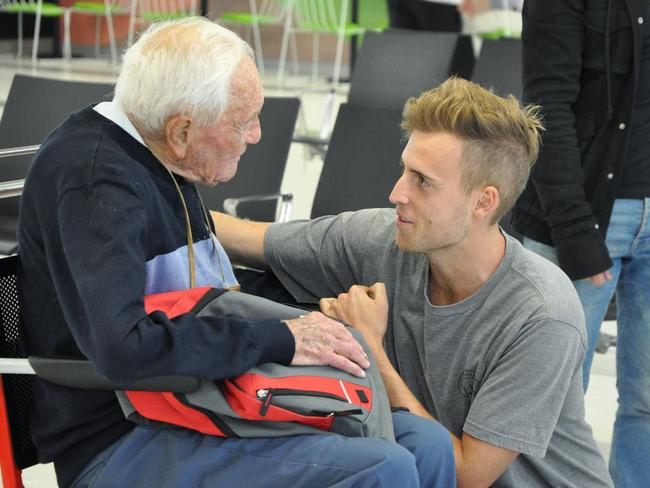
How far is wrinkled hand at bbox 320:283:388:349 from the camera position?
1.73m

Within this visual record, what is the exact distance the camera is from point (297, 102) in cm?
343

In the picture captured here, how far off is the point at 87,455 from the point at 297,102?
2.02 metres

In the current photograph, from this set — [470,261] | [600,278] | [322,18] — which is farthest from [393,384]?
[322,18]

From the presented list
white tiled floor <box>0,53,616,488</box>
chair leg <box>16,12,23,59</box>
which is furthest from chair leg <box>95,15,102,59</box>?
chair leg <box>16,12,23,59</box>

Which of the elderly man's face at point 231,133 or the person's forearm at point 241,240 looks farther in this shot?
the person's forearm at point 241,240

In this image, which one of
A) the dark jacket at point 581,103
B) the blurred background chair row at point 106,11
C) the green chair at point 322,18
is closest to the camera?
the dark jacket at point 581,103

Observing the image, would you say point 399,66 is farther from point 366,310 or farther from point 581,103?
point 366,310

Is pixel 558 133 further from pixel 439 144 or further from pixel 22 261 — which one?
pixel 22 261

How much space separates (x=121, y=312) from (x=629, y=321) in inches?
49.8

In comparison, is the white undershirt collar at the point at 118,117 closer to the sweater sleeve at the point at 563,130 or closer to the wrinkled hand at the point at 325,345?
the wrinkled hand at the point at 325,345

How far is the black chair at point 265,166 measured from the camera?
11.0 ft

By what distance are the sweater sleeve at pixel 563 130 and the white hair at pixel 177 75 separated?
753 mm

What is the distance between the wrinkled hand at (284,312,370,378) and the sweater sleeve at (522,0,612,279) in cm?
68

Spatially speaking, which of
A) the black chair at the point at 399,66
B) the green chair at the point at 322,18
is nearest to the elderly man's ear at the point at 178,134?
the black chair at the point at 399,66
